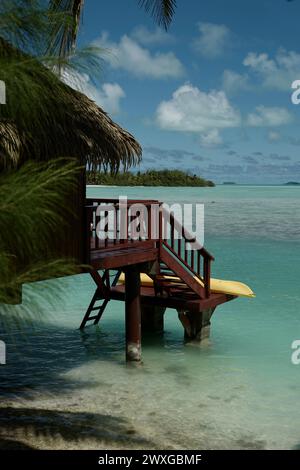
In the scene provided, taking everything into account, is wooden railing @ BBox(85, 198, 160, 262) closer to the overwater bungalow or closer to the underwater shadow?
the overwater bungalow

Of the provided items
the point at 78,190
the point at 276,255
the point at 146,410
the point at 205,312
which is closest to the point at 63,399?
the point at 146,410

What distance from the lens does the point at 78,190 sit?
7.56 m

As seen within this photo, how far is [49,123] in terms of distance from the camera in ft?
22.0

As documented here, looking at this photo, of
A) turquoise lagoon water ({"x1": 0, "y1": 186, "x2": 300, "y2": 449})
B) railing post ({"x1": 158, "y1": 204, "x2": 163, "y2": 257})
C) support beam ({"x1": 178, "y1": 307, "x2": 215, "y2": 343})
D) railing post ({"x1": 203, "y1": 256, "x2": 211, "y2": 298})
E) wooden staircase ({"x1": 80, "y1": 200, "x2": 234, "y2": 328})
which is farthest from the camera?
support beam ({"x1": 178, "y1": 307, "x2": 215, "y2": 343})

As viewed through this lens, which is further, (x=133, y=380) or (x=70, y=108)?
(x=133, y=380)

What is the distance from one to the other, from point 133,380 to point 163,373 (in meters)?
0.67

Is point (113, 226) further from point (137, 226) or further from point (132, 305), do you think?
point (132, 305)

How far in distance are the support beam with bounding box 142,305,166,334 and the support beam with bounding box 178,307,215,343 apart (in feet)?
3.51

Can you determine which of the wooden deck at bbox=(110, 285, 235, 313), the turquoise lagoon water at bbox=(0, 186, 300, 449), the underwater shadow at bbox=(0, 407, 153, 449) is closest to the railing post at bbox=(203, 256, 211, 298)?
the wooden deck at bbox=(110, 285, 235, 313)

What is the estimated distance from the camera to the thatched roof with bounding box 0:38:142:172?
12.5ft

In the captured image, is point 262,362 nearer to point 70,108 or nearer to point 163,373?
point 163,373

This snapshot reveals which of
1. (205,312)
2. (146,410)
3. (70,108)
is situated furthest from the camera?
(205,312)

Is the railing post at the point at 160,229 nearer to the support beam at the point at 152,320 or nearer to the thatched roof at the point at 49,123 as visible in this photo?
the thatched roof at the point at 49,123

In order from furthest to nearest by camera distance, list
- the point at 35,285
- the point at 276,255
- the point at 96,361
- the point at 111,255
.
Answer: the point at 276,255 < the point at 96,361 < the point at 111,255 < the point at 35,285
